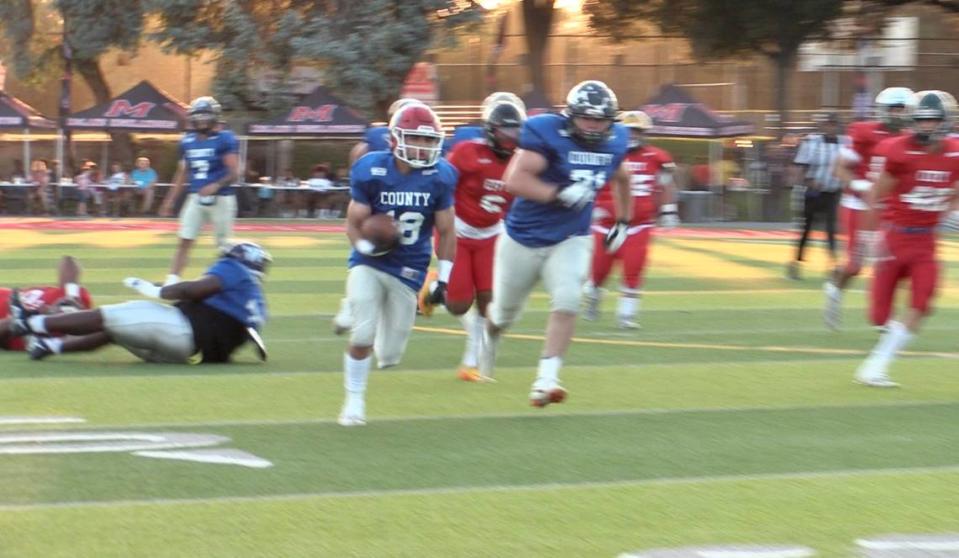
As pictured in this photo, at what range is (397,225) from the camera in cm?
796

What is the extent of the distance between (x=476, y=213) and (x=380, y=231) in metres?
2.23

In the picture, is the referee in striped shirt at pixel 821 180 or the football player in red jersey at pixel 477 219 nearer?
the football player in red jersey at pixel 477 219

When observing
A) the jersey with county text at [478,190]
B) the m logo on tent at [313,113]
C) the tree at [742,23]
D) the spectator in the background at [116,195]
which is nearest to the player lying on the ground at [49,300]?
the jersey with county text at [478,190]

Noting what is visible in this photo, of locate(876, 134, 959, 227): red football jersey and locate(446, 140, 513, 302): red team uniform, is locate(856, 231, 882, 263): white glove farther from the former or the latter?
locate(446, 140, 513, 302): red team uniform

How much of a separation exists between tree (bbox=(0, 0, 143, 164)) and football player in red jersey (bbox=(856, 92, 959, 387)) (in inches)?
1157

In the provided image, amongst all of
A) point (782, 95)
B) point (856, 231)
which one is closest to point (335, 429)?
point (856, 231)

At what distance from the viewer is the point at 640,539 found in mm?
5805

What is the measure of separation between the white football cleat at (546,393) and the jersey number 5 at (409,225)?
40.1 inches

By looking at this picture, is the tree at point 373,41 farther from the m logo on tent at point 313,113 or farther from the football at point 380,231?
the football at point 380,231

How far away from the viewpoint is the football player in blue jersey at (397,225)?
783 cm

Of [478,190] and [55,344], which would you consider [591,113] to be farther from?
[55,344]

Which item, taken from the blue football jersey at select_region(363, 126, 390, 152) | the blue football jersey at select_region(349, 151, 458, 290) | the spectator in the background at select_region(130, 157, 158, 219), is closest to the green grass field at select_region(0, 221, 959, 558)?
the blue football jersey at select_region(349, 151, 458, 290)

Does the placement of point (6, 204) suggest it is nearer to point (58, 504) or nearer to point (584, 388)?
point (584, 388)

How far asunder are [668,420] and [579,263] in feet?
3.33
